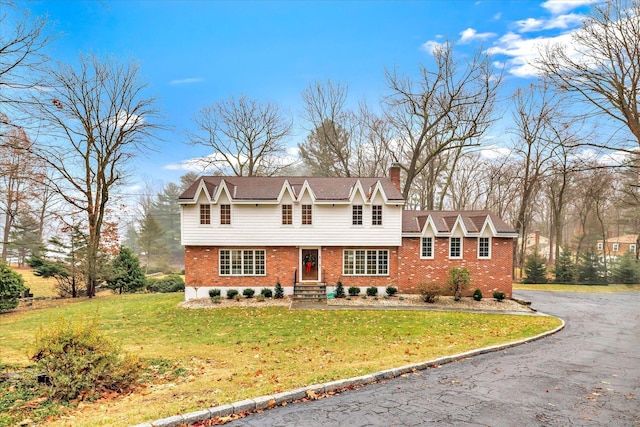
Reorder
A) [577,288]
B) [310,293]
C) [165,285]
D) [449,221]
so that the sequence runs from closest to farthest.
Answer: [310,293] < [449,221] < [165,285] < [577,288]

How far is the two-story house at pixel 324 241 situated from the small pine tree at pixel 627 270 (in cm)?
2097

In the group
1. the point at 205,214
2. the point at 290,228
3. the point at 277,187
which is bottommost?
the point at 290,228

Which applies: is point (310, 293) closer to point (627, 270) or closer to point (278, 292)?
point (278, 292)

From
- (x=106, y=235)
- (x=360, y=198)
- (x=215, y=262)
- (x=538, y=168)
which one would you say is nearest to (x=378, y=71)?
(x=360, y=198)

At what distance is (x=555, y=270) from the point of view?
33.7 metres

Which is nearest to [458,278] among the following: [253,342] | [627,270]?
[253,342]

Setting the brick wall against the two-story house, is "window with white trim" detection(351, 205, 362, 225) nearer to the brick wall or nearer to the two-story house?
the two-story house

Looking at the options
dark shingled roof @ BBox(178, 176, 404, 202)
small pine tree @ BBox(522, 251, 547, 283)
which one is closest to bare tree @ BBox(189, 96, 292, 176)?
dark shingled roof @ BBox(178, 176, 404, 202)

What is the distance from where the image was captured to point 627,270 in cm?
3338

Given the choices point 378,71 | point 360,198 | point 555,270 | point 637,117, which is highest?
point 378,71

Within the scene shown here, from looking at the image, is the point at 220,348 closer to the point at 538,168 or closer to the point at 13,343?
the point at 13,343

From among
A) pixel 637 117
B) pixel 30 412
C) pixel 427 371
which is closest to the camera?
pixel 30 412

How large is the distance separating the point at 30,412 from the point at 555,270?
39.1m

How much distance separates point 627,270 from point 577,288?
7.35 m
